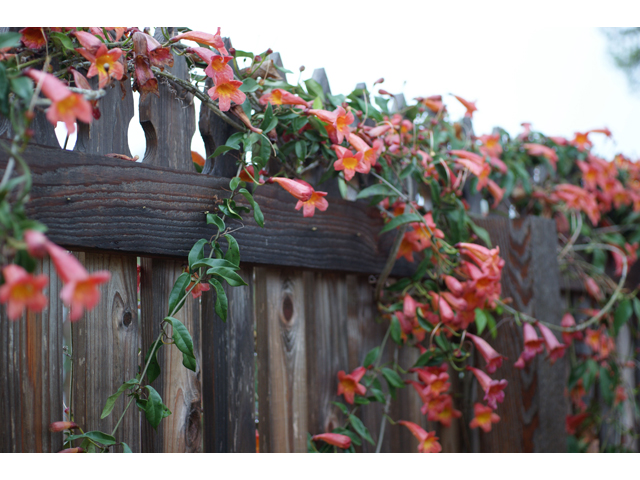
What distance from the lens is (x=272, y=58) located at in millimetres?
1397

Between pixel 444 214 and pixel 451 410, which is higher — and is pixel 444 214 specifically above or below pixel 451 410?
above

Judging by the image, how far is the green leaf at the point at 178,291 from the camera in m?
0.97

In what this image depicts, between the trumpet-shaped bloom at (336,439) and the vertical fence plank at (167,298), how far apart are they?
34 centimetres

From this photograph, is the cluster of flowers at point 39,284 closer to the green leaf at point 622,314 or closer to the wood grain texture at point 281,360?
the wood grain texture at point 281,360

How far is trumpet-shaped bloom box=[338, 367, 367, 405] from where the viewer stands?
55.8 inches

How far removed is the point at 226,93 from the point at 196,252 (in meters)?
0.34

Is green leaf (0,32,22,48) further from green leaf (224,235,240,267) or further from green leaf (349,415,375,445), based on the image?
green leaf (349,415,375,445)

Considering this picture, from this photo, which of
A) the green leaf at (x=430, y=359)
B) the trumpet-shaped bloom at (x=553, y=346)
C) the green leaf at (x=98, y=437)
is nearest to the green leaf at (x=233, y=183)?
the green leaf at (x=98, y=437)

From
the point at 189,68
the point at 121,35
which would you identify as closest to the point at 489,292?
the point at 189,68

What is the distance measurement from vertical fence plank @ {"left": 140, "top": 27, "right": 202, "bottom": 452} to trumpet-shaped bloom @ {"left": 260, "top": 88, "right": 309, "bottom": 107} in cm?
Result: 18

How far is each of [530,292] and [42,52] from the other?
5.52ft

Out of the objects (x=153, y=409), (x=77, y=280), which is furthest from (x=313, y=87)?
(x=77, y=280)

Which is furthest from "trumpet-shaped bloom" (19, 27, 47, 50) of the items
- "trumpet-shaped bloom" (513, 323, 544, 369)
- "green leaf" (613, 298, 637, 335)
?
"green leaf" (613, 298, 637, 335)

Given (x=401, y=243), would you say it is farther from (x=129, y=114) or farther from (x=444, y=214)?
(x=129, y=114)
